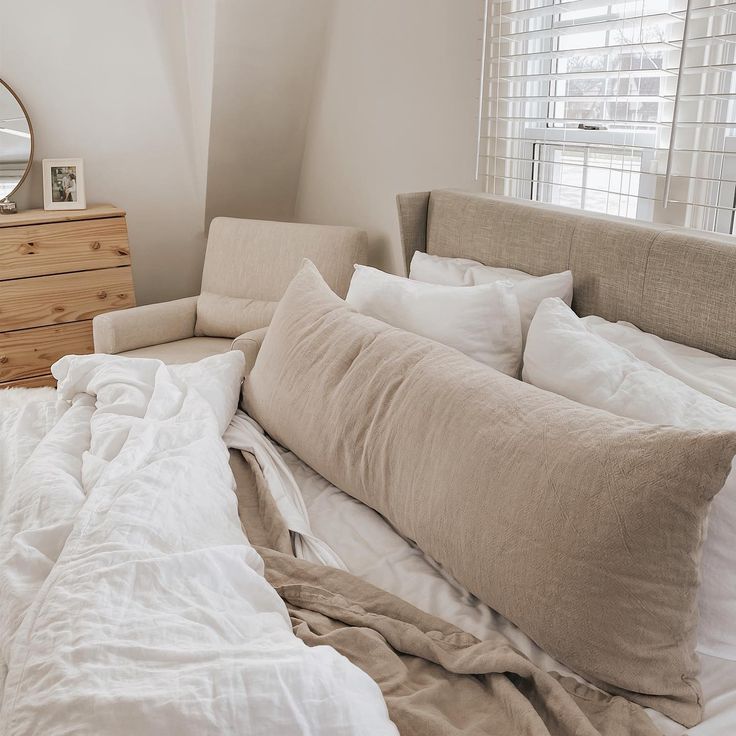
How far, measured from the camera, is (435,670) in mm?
1052

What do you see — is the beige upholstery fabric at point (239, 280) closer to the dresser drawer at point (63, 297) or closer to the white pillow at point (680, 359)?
the dresser drawer at point (63, 297)

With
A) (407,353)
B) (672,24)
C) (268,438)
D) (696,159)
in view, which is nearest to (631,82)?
(672,24)

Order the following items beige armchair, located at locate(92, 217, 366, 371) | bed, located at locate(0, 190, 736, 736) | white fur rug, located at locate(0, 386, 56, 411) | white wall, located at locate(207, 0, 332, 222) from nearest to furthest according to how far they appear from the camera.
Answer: bed, located at locate(0, 190, 736, 736)
white fur rug, located at locate(0, 386, 56, 411)
beige armchair, located at locate(92, 217, 366, 371)
white wall, located at locate(207, 0, 332, 222)

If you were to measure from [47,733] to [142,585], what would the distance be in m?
0.23

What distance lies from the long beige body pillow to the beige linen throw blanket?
0.06 m

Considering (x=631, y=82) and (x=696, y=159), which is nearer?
(x=696, y=159)

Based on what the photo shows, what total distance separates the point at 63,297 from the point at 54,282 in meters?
0.07

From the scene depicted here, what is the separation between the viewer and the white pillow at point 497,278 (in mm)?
1747

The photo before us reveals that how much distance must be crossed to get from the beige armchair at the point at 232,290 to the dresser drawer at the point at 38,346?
412 millimetres

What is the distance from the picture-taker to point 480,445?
1.17 meters

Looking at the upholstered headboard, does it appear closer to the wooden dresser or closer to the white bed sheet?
the white bed sheet

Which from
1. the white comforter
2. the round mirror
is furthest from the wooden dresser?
the white comforter

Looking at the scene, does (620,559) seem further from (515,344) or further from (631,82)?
(631,82)

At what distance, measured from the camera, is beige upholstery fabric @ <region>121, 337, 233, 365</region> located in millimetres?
2785
